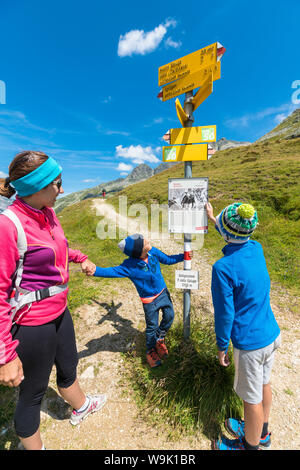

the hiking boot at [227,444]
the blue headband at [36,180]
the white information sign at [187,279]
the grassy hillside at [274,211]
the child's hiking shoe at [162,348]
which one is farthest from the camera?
the grassy hillside at [274,211]

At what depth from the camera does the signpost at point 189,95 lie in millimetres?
2359

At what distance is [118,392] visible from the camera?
9.58 ft

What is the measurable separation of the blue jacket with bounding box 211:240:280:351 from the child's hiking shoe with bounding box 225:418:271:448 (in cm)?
130

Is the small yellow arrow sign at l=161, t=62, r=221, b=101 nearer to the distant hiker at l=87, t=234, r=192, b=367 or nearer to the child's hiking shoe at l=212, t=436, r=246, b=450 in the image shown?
the distant hiker at l=87, t=234, r=192, b=367

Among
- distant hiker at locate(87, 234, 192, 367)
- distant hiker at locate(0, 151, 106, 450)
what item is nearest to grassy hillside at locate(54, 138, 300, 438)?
distant hiker at locate(87, 234, 192, 367)

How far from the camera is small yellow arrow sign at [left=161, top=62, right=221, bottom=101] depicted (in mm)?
2352

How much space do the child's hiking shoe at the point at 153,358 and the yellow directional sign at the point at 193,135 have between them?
3.25 meters

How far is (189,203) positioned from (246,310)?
1454 mm

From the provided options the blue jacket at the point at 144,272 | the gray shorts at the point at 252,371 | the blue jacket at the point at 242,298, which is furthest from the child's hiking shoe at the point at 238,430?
the blue jacket at the point at 144,272

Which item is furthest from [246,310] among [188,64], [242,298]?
[188,64]

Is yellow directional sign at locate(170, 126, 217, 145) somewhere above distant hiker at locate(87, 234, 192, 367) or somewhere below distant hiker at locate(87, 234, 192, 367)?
above

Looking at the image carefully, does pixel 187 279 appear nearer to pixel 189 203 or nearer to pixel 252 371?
pixel 189 203

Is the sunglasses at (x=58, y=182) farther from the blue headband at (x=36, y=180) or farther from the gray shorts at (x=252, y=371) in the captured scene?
the gray shorts at (x=252, y=371)
